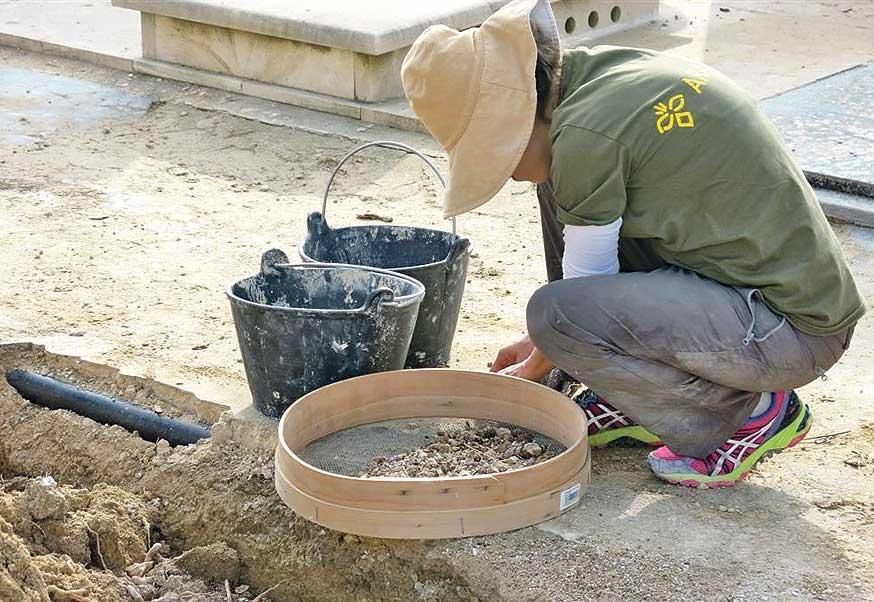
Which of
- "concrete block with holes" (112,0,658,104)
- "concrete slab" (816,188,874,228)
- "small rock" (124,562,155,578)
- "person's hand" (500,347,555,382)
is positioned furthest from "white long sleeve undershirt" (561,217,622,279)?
"concrete block with holes" (112,0,658,104)

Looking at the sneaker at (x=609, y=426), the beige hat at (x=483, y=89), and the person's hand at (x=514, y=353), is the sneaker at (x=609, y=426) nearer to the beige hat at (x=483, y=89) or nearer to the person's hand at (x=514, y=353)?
the person's hand at (x=514, y=353)

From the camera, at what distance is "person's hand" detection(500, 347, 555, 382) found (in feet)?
12.1

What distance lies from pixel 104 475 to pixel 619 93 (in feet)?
6.64

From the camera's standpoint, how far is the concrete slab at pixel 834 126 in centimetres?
568

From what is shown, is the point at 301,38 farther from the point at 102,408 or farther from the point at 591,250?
the point at 591,250

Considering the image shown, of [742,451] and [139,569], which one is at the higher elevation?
[742,451]

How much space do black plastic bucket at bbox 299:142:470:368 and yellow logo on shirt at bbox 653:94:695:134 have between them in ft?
3.22

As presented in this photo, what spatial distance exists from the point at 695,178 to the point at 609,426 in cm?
86

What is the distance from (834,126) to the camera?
20.5 ft

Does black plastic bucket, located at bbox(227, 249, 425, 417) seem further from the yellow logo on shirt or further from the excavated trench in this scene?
the yellow logo on shirt

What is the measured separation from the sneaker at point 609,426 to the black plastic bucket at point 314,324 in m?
0.58

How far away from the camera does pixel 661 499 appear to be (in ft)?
11.1

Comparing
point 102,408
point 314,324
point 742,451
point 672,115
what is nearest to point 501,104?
point 672,115

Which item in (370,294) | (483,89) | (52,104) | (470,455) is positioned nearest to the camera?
(483,89)
